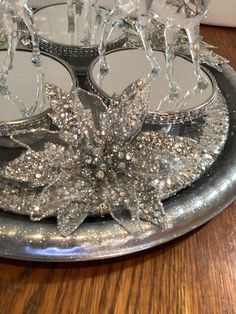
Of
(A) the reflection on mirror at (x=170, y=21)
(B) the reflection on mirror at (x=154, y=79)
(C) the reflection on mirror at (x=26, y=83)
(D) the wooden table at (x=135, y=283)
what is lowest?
(D) the wooden table at (x=135, y=283)

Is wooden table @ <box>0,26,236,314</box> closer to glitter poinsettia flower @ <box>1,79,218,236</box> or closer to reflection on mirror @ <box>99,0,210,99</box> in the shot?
glitter poinsettia flower @ <box>1,79,218,236</box>

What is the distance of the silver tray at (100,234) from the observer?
379mm

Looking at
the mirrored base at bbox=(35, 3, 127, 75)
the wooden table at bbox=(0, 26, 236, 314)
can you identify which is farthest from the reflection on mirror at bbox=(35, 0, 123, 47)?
the wooden table at bbox=(0, 26, 236, 314)

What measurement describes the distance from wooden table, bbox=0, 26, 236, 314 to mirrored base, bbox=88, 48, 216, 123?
0.15 m

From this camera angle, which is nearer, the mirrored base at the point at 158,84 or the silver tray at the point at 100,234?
the silver tray at the point at 100,234

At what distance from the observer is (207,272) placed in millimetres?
414

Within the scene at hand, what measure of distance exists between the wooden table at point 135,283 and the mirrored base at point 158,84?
153 millimetres

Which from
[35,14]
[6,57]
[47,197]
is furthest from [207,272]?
[35,14]

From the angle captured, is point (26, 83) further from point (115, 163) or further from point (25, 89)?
point (115, 163)

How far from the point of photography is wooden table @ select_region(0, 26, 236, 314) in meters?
0.37

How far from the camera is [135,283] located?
1.29 ft

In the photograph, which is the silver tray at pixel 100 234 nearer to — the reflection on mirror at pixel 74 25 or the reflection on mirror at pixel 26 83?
the reflection on mirror at pixel 26 83

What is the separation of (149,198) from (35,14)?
405mm

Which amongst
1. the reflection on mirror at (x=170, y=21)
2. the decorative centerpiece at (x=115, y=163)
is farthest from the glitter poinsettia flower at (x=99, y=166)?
the reflection on mirror at (x=170, y=21)
